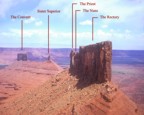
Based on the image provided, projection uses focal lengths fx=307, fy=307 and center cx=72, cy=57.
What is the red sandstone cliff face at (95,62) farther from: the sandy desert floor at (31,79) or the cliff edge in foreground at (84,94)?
the sandy desert floor at (31,79)

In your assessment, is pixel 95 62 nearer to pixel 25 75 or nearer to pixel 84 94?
pixel 84 94

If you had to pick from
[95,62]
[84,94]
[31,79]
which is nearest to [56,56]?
[31,79]

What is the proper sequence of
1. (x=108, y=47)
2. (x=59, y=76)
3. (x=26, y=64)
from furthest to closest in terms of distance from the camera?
(x=26, y=64), (x=59, y=76), (x=108, y=47)

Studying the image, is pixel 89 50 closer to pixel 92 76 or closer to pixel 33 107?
pixel 92 76

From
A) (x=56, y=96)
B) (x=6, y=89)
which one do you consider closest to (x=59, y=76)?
(x=56, y=96)

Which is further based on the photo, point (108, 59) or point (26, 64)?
point (26, 64)

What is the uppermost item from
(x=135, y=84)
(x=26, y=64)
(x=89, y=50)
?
(x=89, y=50)

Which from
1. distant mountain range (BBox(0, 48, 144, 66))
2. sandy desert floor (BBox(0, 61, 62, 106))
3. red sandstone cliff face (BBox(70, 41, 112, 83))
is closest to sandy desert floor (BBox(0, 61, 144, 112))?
sandy desert floor (BBox(0, 61, 62, 106))

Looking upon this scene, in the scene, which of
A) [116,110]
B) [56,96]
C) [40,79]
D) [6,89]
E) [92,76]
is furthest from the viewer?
[40,79]

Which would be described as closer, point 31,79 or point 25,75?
point 31,79
